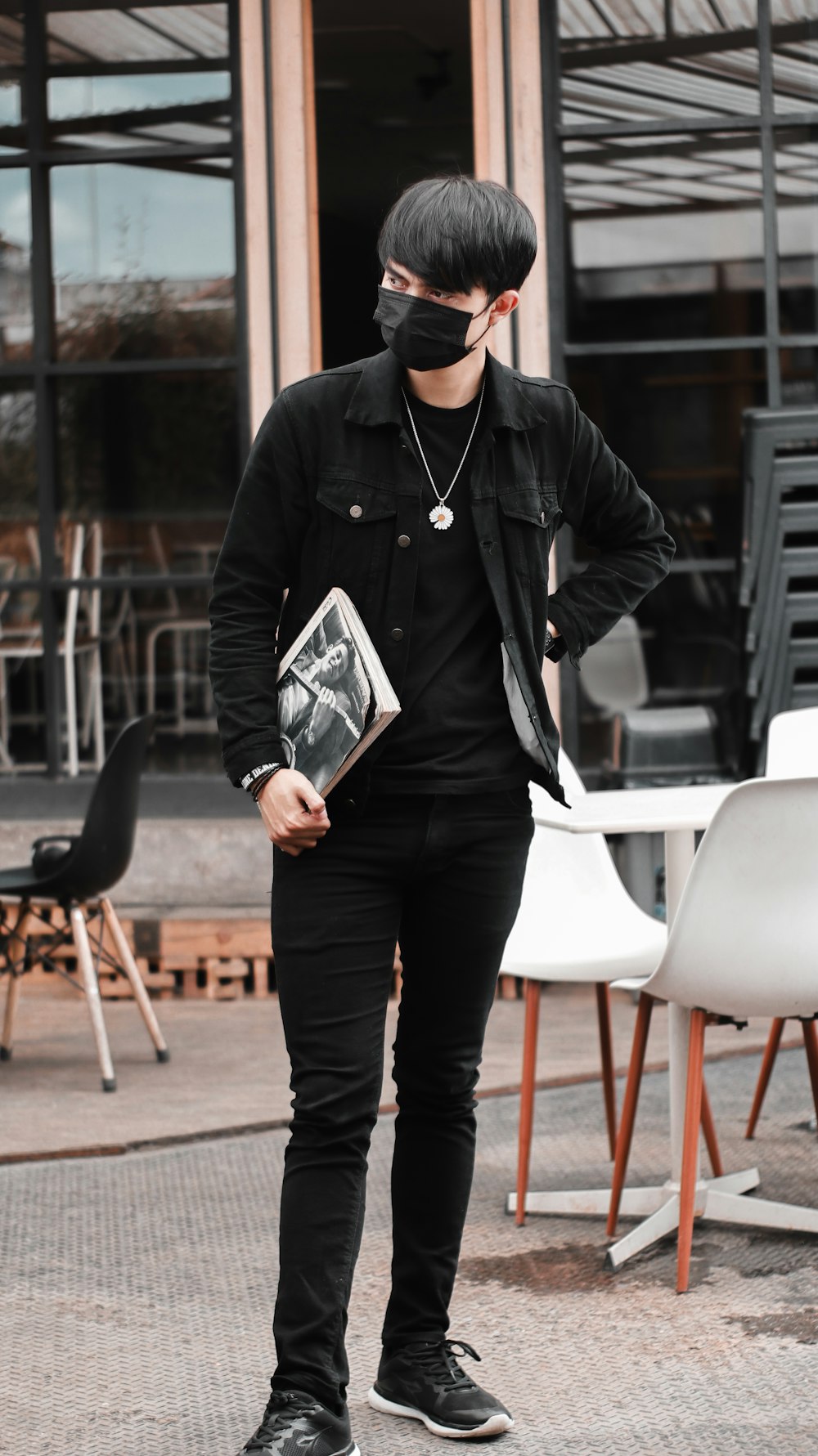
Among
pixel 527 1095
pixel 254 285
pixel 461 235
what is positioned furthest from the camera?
pixel 254 285

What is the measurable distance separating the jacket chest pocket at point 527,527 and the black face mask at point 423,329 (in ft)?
0.73

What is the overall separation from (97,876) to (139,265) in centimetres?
281

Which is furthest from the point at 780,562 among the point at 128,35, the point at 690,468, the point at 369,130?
the point at 369,130

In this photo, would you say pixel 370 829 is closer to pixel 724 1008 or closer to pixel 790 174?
pixel 724 1008

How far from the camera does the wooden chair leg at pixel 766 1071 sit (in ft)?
14.1

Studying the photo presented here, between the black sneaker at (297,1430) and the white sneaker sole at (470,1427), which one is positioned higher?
the black sneaker at (297,1430)

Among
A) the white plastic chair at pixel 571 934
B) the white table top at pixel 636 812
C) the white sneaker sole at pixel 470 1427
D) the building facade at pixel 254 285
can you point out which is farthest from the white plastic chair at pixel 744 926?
the building facade at pixel 254 285

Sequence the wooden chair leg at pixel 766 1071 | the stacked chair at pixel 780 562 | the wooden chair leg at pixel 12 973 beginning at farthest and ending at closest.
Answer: the stacked chair at pixel 780 562 → the wooden chair leg at pixel 12 973 → the wooden chair leg at pixel 766 1071

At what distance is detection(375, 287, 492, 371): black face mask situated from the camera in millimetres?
2482

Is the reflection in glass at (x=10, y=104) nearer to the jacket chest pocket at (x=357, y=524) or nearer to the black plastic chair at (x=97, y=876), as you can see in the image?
the black plastic chair at (x=97, y=876)

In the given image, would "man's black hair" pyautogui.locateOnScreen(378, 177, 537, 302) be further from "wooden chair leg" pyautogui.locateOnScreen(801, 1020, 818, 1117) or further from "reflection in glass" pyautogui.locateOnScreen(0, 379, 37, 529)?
"reflection in glass" pyautogui.locateOnScreen(0, 379, 37, 529)

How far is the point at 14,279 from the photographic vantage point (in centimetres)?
677

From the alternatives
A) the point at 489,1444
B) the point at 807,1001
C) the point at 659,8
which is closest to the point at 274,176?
the point at 659,8

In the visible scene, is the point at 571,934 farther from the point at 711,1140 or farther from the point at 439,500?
the point at 439,500
